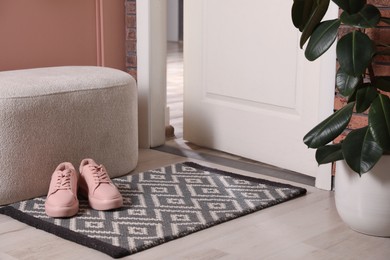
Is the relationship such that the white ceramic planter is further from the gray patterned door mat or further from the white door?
the white door

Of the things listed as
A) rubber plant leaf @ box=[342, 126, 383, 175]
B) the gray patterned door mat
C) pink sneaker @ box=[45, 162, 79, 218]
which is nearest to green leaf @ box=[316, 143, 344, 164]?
rubber plant leaf @ box=[342, 126, 383, 175]

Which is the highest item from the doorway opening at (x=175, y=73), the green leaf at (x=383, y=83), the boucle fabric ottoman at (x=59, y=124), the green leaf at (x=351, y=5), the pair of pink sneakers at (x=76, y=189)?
the green leaf at (x=351, y=5)

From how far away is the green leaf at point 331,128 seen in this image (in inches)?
84.8

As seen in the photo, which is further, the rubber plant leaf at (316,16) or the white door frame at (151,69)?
the white door frame at (151,69)

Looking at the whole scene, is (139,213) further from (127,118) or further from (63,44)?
(63,44)

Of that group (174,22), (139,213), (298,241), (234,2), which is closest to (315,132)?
(298,241)

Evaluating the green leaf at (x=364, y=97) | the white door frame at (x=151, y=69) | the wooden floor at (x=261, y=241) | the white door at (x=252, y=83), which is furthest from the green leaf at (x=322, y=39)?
the white door frame at (x=151, y=69)

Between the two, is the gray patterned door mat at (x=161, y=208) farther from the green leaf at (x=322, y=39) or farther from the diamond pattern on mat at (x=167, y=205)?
the green leaf at (x=322, y=39)

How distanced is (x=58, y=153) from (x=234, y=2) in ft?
3.33

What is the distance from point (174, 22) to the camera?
8.33 meters

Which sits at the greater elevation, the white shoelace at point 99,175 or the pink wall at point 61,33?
the pink wall at point 61,33

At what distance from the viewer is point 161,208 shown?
2471 millimetres

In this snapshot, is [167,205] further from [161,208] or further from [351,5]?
[351,5]

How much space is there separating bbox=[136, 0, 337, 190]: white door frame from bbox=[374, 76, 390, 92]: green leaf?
4.47ft
